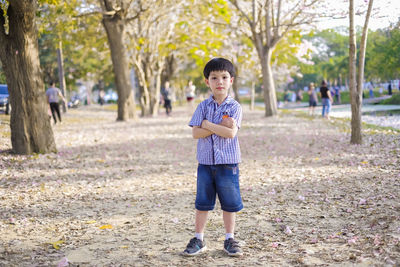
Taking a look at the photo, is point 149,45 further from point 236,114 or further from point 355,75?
point 236,114

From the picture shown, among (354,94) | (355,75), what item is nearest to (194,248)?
(355,75)

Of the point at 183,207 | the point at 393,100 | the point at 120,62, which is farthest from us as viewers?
the point at 393,100

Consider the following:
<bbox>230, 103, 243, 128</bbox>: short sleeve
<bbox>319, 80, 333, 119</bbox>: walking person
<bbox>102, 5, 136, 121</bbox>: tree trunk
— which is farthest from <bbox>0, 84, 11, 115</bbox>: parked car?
<bbox>319, 80, 333, 119</bbox>: walking person

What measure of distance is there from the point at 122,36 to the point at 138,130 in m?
5.06

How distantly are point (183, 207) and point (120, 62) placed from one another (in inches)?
600

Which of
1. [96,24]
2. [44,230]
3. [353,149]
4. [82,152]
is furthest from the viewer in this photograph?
[96,24]

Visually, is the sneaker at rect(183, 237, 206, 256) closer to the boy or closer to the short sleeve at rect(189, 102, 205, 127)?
the boy

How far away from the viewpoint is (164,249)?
181 inches

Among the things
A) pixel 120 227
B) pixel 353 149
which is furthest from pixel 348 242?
pixel 353 149

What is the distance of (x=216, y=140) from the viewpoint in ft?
13.7

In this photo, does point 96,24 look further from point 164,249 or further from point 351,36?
point 164,249

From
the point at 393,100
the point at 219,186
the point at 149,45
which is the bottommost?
the point at 219,186

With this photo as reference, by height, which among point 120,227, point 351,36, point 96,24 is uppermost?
point 96,24

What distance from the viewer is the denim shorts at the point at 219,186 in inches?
163
